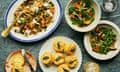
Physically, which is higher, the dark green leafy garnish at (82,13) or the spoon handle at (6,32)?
the dark green leafy garnish at (82,13)

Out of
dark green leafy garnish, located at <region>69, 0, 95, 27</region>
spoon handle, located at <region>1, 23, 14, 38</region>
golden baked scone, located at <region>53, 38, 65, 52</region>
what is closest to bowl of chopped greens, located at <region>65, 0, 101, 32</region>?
dark green leafy garnish, located at <region>69, 0, 95, 27</region>

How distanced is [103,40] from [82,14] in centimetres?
18

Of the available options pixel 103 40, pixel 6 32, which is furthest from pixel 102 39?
pixel 6 32

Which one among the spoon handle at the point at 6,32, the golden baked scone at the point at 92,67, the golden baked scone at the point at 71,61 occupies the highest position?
A: the spoon handle at the point at 6,32

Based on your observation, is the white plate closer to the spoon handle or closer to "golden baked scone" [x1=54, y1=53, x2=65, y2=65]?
"golden baked scone" [x1=54, y1=53, x2=65, y2=65]

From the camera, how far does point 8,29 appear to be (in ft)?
9.55

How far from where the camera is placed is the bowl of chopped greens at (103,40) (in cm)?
288

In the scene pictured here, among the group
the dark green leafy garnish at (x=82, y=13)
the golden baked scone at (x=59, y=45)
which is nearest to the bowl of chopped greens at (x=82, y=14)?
the dark green leafy garnish at (x=82, y=13)

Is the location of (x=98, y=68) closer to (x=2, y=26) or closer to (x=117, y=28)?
(x=117, y=28)

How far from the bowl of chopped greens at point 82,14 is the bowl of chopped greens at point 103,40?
5 centimetres

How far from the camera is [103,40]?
2.91 meters

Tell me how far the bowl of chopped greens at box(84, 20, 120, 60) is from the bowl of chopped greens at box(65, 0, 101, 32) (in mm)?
47

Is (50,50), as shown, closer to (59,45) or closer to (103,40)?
(59,45)

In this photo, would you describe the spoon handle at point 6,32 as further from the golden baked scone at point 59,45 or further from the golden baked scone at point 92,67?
the golden baked scone at point 92,67
